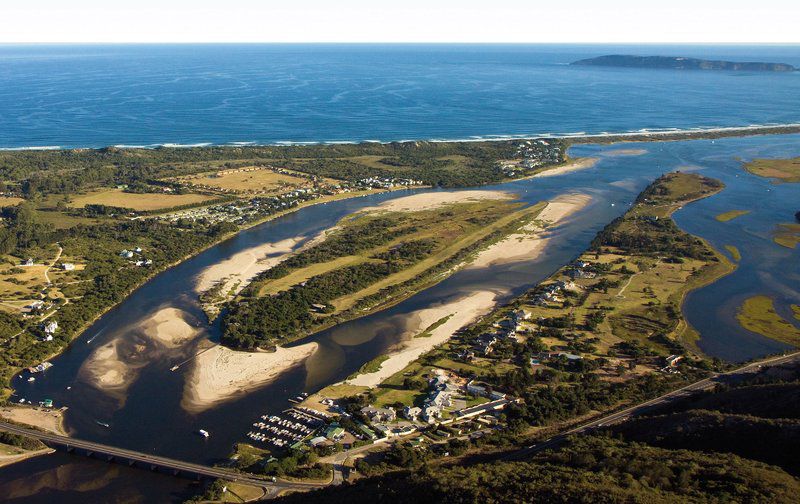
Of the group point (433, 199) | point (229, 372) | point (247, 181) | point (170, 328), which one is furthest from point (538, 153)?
point (229, 372)

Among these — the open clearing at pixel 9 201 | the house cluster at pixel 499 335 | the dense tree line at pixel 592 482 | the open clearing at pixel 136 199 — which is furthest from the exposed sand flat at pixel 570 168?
the dense tree line at pixel 592 482

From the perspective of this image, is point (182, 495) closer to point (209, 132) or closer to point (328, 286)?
point (328, 286)

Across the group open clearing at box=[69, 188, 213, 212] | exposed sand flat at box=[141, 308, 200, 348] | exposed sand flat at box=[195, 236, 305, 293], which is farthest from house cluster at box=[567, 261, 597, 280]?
open clearing at box=[69, 188, 213, 212]

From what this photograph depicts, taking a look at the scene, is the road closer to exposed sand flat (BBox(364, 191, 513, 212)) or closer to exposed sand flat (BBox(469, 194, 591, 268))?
exposed sand flat (BBox(469, 194, 591, 268))

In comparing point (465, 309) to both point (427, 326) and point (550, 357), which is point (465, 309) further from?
point (550, 357)

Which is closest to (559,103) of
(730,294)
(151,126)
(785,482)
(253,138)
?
(253,138)
